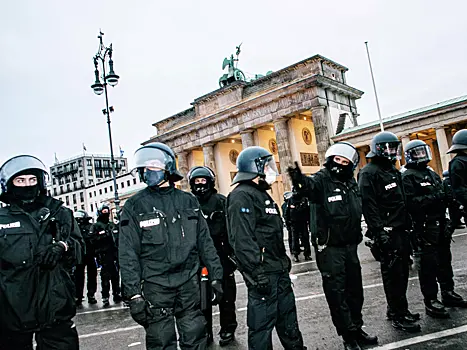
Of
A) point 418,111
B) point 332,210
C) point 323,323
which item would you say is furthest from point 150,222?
point 418,111

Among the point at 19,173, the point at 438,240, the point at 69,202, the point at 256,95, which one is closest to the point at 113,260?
the point at 19,173

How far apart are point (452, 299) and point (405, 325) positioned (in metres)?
1.15

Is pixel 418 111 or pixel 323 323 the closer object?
pixel 323 323

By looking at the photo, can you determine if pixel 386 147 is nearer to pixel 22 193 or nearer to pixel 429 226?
pixel 429 226

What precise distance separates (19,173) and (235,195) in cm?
203

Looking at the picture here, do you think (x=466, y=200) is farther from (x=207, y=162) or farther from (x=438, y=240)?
(x=207, y=162)

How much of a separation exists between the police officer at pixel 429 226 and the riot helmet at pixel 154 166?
138 inches

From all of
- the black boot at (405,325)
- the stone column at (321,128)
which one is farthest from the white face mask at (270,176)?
the stone column at (321,128)

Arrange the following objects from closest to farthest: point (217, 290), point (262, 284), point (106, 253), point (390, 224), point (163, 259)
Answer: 1. point (163, 259)
2. point (217, 290)
3. point (262, 284)
4. point (390, 224)
5. point (106, 253)

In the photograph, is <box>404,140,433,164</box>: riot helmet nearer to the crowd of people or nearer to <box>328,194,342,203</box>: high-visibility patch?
the crowd of people

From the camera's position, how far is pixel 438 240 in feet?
17.8

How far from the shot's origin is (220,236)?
6.06m

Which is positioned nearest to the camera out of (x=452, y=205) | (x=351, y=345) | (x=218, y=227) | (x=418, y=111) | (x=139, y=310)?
(x=139, y=310)

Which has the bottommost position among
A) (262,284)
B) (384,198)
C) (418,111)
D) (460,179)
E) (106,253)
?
(262,284)
